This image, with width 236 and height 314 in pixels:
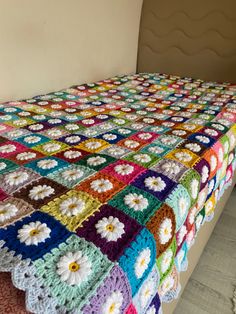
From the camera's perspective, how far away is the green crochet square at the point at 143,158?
939 mm

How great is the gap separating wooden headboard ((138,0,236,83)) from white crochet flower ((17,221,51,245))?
7.48 feet

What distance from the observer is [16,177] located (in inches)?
31.9

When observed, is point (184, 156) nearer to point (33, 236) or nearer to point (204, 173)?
point (204, 173)

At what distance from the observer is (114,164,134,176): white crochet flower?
867 mm

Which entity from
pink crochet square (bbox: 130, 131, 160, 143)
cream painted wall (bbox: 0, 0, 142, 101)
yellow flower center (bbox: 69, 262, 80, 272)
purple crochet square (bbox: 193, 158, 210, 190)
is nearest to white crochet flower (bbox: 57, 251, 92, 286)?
yellow flower center (bbox: 69, 262, 80, 272)

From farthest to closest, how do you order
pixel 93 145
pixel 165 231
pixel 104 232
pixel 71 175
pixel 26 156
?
pixel 93 145 → pixel 26 156 → pixel 71 175 → pixel 165 231 → pixel 104 232

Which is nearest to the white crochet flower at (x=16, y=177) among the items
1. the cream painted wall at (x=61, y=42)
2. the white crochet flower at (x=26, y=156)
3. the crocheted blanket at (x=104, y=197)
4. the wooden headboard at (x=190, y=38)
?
the crocheted blanket at (x=104, y=197)

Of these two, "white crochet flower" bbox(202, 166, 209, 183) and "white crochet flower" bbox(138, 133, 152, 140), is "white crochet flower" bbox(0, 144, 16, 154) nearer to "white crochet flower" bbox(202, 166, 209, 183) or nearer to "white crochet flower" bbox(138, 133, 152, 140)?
"white crochet flower" bbox(138, 133, 152, 140)

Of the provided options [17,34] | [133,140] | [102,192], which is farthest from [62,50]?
[102,192]

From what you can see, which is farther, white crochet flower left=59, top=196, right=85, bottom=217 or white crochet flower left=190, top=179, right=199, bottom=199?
white crochet flower left=190, top=179, right=199, bottom=199

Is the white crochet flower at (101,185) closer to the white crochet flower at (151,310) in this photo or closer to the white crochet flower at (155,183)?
the white crochet flower at (155,183)

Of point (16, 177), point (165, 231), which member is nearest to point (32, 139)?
point (16, 177)

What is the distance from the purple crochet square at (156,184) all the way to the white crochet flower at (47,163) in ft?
0.89

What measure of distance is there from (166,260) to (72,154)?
47cm
